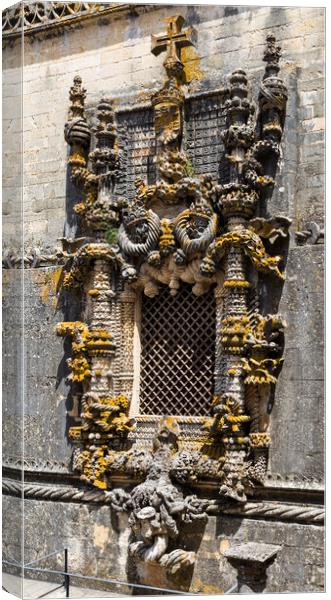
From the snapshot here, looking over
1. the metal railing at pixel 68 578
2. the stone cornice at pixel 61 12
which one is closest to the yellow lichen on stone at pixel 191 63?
the stone cornice at pixel 61 12

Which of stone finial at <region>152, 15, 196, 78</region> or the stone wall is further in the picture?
stone finial at <region>152, 15, 196, 78</region>

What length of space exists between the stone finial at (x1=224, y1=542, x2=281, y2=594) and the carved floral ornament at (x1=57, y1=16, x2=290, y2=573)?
1.54 feet

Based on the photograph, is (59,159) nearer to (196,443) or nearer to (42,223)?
(42,223)

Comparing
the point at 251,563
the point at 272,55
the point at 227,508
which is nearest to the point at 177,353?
the point at 227,508

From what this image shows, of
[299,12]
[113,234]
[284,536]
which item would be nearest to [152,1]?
[299,12]

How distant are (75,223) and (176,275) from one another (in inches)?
53.8

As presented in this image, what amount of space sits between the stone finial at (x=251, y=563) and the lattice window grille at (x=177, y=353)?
1387 mm

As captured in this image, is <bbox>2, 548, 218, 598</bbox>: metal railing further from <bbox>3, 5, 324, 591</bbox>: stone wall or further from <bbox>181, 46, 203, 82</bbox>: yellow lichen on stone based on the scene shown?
<bbox>181, 46, 203, 82</bbox>: yellow lichen on stone

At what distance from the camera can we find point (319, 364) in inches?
314

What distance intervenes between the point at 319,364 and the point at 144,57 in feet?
11.3

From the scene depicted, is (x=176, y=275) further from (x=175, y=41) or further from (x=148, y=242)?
(x=175, y=41)

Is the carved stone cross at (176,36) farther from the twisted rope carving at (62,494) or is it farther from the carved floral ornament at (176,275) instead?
the twisted rope carving at (62,494)

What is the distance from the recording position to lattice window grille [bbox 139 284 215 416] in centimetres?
891

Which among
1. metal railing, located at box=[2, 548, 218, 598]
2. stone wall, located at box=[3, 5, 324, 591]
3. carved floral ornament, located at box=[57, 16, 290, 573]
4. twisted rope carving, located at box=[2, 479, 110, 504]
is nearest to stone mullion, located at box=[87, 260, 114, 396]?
carved floral ornament, located at box=[57, 16, 290, 573]
